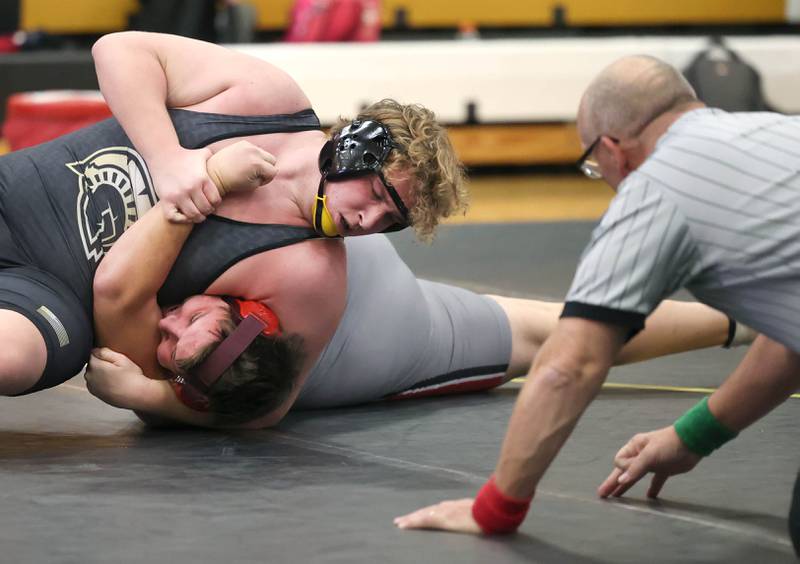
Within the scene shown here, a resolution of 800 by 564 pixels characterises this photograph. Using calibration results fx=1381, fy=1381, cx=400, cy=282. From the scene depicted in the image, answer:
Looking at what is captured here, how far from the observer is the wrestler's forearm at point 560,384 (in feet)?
6.17

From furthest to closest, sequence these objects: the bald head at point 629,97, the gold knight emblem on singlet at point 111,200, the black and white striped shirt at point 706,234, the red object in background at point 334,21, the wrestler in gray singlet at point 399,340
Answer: the red object in background at point 334,21
the wrestler in gray singlet at point 399,340
the gold knight emblem on singlet at point 111,200
the bald head at point 629,97
the black and white striped shirt at point 706,234

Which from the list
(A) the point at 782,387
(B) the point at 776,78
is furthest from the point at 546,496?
(B) the point at 776,78

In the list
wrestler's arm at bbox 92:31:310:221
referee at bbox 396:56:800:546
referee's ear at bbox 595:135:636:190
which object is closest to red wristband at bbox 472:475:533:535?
referee at bbox 396:56:800:546

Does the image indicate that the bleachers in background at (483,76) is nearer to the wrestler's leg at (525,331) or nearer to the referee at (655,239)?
the wrestler's leg at (525,331)

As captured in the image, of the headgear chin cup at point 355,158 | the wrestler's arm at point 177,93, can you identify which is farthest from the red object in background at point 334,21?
the headgear chin cup at point 355,158

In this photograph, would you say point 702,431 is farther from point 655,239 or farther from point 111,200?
point 111,200

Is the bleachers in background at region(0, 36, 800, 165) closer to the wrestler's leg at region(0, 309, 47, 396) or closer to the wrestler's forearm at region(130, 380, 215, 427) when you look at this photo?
the wrestler's forearm at region(130, 380, 215, 427)

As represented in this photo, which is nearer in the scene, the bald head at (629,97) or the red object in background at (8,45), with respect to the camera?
the bald head at (629,97)

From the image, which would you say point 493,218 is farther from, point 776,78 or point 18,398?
point 18,398

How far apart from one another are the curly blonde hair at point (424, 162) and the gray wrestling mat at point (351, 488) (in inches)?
18.0

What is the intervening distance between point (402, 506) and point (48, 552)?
58cm

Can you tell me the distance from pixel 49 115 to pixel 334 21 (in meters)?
2.13

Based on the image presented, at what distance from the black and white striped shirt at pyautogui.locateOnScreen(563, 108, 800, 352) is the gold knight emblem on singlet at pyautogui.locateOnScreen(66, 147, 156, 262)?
3.94 feet

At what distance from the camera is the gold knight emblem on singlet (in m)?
2.81
